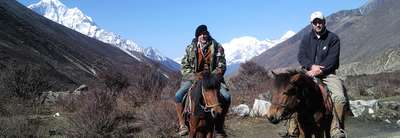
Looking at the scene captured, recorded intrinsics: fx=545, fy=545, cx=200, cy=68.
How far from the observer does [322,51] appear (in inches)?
341

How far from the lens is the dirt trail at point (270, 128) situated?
18.2 meters

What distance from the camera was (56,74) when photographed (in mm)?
76875

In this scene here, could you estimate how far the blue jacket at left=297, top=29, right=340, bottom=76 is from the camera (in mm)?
8578

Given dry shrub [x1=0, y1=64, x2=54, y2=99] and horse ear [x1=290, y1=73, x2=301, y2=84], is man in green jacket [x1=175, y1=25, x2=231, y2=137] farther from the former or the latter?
dry shrub [x1=0, y1=64, x2=54, y2=99]

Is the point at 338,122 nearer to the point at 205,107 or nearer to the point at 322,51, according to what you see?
the point at 322,51

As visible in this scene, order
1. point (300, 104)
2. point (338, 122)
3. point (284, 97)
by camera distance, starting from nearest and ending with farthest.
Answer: point (284, 97) → point (300, 104) → point (338, 122)

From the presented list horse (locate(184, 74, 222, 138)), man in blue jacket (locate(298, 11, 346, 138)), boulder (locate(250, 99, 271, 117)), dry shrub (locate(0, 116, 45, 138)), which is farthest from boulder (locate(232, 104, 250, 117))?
man in blue jacket (locate(298, 11, 346, 138))

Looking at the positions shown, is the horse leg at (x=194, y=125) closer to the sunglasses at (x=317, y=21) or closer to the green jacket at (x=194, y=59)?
the green jacket at (x=194, y=59)

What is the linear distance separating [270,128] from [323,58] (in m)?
10.7

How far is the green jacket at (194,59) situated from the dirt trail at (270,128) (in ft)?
26.4

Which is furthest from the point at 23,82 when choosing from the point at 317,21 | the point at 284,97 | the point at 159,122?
the point at 284,97

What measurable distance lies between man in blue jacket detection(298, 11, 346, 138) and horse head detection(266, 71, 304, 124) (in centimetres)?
102

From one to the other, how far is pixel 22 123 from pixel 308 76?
972 cm

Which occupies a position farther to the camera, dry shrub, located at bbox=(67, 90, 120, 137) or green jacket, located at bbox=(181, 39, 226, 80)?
dry shrub, located at bbox=(67, 90, 120, 137)
